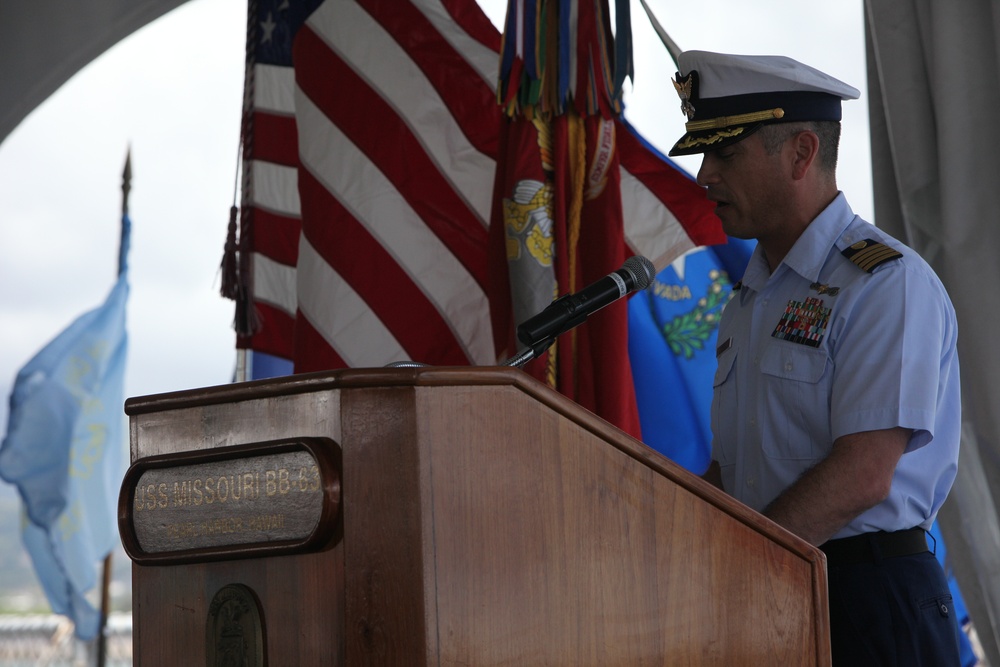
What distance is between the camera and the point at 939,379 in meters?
1.24

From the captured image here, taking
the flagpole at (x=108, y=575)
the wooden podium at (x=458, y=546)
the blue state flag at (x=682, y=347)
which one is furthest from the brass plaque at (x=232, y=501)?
the flagpole at (x=108, y=575)

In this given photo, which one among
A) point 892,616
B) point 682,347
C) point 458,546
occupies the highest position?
point 682,347

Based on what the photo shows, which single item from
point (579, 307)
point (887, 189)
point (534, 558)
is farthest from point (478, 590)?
point (887, 189)

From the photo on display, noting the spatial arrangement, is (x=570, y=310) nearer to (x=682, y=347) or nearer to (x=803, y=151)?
(x=803, y=151)

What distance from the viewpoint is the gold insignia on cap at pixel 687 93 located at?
4.82ft

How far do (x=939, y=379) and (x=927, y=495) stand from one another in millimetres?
135

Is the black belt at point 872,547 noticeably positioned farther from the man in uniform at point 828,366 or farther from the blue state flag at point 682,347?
the blue state flag at point 682,347

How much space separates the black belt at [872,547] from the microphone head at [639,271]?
362 millimetres

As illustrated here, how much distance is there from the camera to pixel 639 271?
118 cm

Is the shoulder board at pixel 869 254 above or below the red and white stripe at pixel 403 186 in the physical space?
below

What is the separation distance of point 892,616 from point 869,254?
0.42 metres

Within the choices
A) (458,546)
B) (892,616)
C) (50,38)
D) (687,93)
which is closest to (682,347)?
(687,93)

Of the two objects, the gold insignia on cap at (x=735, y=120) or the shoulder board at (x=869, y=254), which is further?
the gold insignia on cap at (x=735, y=120)

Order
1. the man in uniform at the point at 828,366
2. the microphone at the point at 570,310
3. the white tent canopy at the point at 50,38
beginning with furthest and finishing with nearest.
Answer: the white tent canopy at the point at 50,38
the man in uniform at the point at 828,366
the microphone at the point at 570,310
